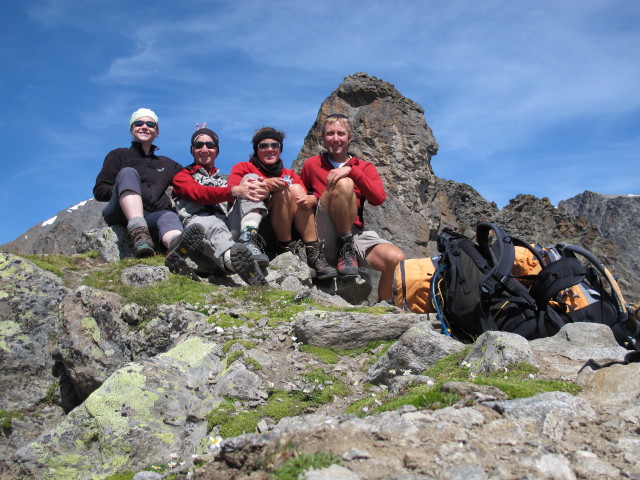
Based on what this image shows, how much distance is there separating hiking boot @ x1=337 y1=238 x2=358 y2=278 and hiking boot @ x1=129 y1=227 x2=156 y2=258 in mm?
3132

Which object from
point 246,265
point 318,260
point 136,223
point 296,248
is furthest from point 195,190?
point 318,260

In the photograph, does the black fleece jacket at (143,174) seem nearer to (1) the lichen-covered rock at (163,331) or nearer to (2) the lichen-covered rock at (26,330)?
(2) the lichen-covered rock at (26,330)

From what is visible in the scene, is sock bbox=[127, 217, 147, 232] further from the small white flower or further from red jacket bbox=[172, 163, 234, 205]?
the small white flower

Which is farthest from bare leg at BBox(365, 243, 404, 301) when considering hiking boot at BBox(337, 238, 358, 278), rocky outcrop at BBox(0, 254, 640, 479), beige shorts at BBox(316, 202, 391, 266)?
rocky outcrop at BBox(0, 254, 640, 479)

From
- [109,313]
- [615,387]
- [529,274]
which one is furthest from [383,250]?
[615,387]

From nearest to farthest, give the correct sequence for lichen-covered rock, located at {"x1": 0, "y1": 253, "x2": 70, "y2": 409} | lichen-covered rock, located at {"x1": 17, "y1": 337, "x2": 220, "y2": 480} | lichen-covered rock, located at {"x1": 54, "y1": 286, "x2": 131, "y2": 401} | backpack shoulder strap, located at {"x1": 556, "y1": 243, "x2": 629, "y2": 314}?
lichen-covered rock, located at {"x1": 17, "y1": 337, "x2": 220, "y2": 480} < backpack shoulder strap, located at {"x1": 556, "y1": 243, "x2": 629, "y2": 314} < lichen-covered rock, located at {"x1": 54, "y1": 286, "x2": 131, "y2": 401} < lichen-covered rock, located at {"x1": 0, "y1": 253, "x2": 70, "y2": 409}

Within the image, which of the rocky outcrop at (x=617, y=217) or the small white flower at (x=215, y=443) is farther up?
the rocky outcrop at (x=617, y=217)

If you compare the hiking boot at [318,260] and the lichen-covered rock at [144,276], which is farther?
the hiking boot at [318,260]

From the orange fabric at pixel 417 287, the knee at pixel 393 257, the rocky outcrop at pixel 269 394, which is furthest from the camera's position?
the knee at pixel 393 257

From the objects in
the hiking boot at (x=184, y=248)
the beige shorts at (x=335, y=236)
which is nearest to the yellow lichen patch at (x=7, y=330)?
the hiking boot at (x=184, y=248)

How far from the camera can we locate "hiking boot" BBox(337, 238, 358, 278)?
9.80 metres

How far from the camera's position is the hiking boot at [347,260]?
980cm

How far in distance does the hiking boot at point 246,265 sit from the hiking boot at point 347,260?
1468 mm

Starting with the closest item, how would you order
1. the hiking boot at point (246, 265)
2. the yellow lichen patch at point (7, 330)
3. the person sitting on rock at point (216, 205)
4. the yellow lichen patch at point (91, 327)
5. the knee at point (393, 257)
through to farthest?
the yellow lichen patch at point (91, 327) < the yellow lichen patch at point (7, 330) < the hiking boot at point (246, 265) < the person sitting on rock at point (216, 205) < the knee at point (393, 257)
